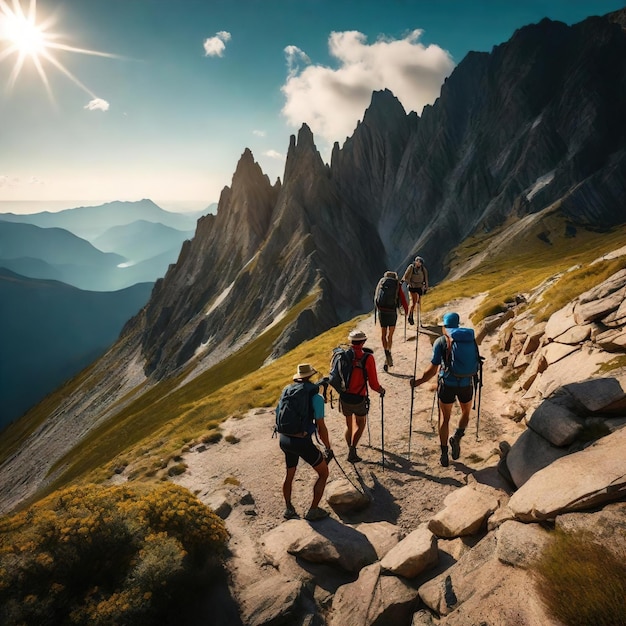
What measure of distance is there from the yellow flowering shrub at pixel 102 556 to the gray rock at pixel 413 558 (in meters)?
3.57

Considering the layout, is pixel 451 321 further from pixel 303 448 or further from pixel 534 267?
pixel 534 267

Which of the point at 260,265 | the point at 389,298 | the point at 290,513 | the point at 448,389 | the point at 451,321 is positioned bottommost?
the point at 290,513

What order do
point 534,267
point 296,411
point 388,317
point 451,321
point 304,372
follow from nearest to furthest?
1. point 296,411
2. point 304,372
3. point 451,321
4. point 388,317
5. point 534,267

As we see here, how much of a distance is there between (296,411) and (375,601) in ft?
13.3

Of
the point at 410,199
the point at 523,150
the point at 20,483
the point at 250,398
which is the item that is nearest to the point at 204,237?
the point at 410,199

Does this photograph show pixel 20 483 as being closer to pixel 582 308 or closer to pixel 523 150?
pixel 582 308

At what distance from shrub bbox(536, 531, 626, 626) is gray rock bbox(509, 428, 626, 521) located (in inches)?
32.9

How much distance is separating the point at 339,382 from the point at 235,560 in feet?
16.6

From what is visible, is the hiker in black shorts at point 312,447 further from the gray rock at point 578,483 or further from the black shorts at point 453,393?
the gray rock at point 578,483

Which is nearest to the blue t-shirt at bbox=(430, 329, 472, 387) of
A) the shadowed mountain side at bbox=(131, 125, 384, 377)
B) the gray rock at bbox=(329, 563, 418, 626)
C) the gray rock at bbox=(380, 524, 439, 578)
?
the gray rock at bbox=(380, 524, 439, 578)

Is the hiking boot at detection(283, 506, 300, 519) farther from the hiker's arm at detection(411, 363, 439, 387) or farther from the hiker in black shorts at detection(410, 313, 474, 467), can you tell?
the hiker's arm at detection(411, 363, 439, 387)

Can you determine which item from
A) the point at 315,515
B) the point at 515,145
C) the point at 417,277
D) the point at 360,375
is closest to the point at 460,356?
the point at 360,375

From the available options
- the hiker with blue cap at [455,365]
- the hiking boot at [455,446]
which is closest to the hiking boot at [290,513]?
the hiker with blue cap at [455,365]

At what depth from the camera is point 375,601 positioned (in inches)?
262
